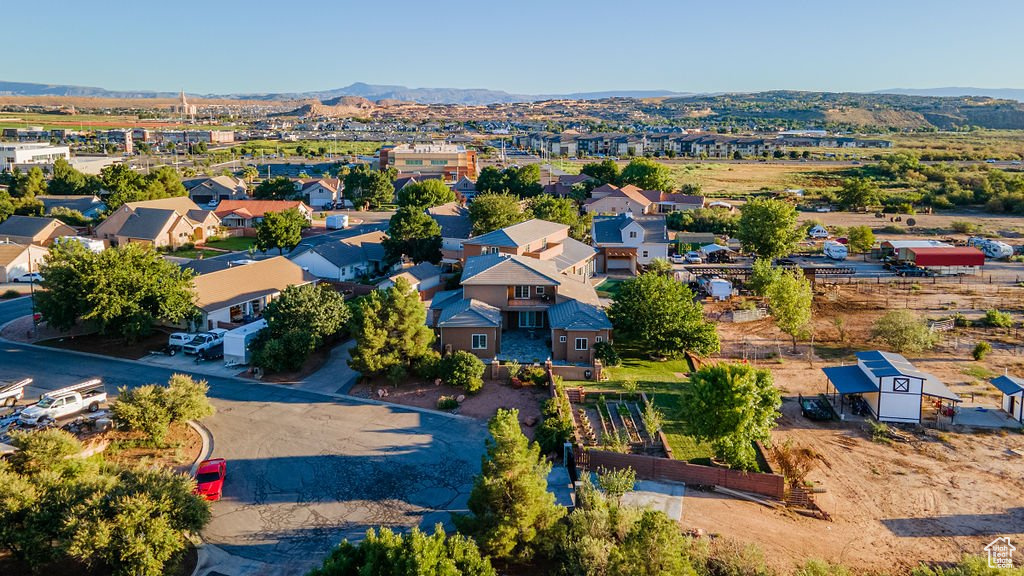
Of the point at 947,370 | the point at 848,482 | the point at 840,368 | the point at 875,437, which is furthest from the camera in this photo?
the point at 947,370

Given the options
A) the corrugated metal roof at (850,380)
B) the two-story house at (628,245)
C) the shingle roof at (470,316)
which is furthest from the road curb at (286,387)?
the two-story house at (628,245)

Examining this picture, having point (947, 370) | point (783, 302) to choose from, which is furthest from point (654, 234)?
point (947, 370)

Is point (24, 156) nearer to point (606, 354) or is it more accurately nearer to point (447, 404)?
point (447, 404)

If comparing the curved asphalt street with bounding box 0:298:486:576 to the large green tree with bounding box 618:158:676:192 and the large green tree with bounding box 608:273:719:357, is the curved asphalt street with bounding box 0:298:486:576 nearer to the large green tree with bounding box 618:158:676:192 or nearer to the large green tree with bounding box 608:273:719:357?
the large green tree with bounding box 608:273:719:357

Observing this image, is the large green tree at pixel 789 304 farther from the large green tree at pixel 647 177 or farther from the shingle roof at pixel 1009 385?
the large green tree at pixel 647 177

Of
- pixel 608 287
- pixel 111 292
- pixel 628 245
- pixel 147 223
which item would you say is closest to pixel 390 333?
pixel 111 292

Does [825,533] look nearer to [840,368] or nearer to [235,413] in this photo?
[840,368]

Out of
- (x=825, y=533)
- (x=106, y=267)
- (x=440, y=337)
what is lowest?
(x=825, y=533)
